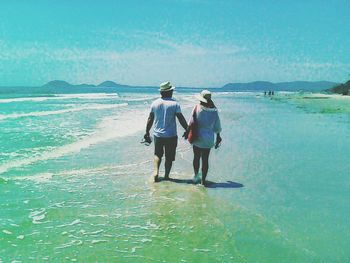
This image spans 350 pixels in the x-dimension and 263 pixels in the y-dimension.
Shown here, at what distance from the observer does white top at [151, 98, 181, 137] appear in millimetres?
7949

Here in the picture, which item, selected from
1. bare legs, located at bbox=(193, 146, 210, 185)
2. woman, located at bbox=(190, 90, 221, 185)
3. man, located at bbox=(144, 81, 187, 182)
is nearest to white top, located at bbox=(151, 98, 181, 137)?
Answer: man, located at bbox=(144, 81, 187, 182)

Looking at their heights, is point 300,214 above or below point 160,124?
below

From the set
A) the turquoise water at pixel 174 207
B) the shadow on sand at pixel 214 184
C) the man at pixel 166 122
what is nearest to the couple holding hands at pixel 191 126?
the man at pixel 166 122

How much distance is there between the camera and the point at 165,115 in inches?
313

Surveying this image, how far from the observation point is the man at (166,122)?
7949 millimetres

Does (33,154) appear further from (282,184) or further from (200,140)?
(282,184)

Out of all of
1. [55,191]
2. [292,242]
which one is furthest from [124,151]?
[292,242]

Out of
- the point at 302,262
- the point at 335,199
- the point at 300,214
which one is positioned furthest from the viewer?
the point at 335,199

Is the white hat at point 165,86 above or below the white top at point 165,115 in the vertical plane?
above

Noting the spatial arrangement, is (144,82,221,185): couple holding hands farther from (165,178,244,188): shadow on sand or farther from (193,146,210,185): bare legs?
(165,178,244,188): shadow on sand

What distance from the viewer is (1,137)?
1428 centimetres

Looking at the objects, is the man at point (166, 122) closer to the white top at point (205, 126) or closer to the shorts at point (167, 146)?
the shorts at point (167, 146)

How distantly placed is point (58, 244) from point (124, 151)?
670 cm

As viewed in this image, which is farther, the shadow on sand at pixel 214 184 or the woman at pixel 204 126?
the woman at pixel 204 126
